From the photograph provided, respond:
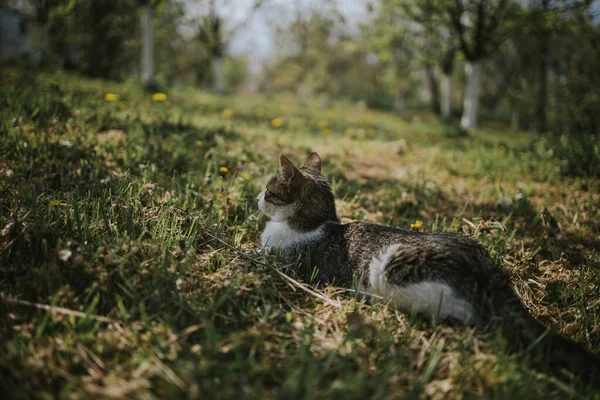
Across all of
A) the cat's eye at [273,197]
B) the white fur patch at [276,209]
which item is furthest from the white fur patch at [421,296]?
the cat's eye at [273,197]

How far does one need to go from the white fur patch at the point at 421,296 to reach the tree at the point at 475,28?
34.7ft

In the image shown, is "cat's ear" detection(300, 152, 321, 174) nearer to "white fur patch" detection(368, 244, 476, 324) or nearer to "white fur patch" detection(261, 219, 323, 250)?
"white fur patch" detection(261, 219, 323, 250)

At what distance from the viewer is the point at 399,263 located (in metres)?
2.18

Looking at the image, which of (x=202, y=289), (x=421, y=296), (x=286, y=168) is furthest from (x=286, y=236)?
(x=421, y=296)

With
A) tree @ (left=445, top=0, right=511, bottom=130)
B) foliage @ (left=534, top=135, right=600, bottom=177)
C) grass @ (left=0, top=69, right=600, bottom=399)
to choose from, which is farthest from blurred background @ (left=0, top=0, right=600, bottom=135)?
grass @ (left=0, top=69, right=600, bottom=399)

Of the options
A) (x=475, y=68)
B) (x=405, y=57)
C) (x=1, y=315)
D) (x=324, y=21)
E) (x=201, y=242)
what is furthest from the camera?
(x=324, y=21)

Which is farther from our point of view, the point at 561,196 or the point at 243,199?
the point at 561,196

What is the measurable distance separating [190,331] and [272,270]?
32.0 inches

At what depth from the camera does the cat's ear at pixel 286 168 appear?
2670 millimetres

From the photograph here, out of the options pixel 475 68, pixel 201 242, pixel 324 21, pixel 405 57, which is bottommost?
pixel 201 242

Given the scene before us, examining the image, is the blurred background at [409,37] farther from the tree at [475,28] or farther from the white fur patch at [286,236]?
the white fur patch at [286,236]

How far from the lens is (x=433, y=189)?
4578 mm

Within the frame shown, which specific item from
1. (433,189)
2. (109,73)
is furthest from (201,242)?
(109,73)

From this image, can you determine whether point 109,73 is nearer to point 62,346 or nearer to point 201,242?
point 201,242
